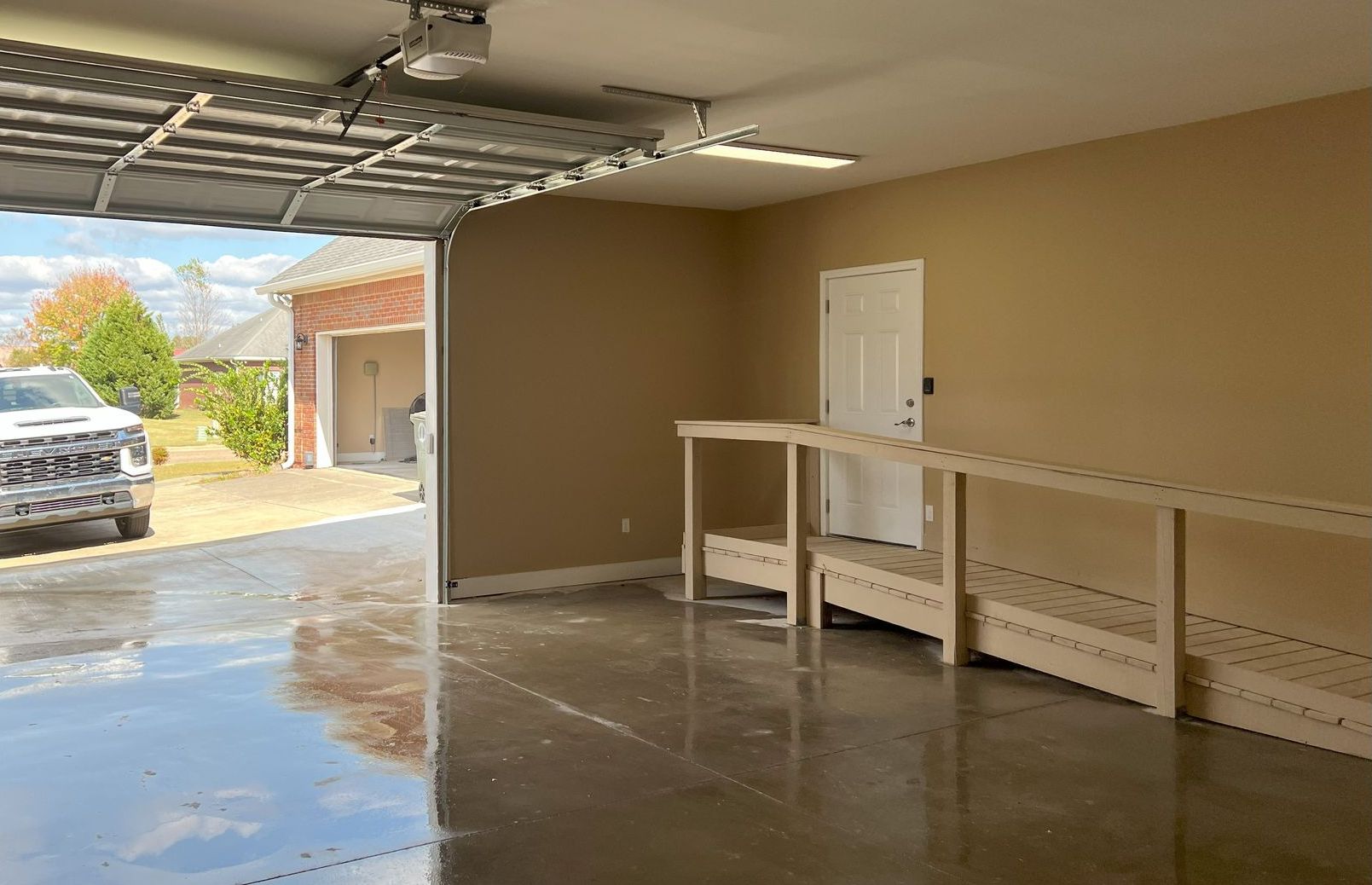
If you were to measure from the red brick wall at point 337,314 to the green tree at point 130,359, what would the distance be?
5.01 metres

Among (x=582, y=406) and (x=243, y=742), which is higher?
(x=582, y=406)

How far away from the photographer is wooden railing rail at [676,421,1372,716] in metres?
4.61

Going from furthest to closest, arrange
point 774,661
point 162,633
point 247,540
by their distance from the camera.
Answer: point 247,540, point 162,633, point 774,661

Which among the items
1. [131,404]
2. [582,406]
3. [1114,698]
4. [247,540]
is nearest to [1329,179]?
[1114,698]

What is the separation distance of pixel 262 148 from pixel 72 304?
964 inches

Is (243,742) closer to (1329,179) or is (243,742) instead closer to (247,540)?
(1329,179)

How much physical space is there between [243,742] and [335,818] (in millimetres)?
1093

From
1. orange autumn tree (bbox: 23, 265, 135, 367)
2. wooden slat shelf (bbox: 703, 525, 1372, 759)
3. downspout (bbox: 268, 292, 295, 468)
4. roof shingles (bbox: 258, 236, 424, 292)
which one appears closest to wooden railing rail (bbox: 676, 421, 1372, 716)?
wooden slat shelf (bbox: 703, 525, 1372, 759)

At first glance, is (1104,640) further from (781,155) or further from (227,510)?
(227,510)

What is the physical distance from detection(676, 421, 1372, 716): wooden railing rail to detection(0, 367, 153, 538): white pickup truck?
625 centimetres

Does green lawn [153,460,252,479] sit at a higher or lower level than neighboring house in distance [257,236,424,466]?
lower

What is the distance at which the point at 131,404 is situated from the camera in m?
12.2

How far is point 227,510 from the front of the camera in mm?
13625

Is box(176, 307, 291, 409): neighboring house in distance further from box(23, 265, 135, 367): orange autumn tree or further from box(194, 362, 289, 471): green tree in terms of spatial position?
box(194, 362, 289, 471): green tree
